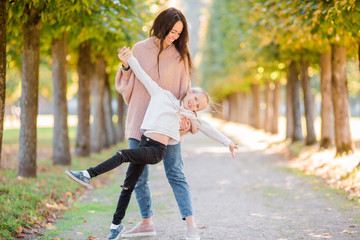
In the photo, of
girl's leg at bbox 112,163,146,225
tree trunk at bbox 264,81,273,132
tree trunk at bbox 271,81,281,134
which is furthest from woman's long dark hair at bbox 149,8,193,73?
tree trunk at bbox 264,81,273,132

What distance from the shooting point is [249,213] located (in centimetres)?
659

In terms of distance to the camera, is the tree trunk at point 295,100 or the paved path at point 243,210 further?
the tree trunk at point 295,100

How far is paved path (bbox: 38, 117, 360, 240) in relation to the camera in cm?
535

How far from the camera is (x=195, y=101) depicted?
450 cm

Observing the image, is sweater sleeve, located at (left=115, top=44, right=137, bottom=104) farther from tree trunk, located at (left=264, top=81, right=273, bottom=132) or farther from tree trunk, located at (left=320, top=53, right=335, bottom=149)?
tree trunk, located at (left=264, top=81, right=273, bottom=132)

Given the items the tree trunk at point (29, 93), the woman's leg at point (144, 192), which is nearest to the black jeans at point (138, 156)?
the woman's leg at point (144, 192)

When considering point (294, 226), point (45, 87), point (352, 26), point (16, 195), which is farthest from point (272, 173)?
point (45, 87)

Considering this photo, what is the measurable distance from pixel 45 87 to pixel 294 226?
96.0 feet

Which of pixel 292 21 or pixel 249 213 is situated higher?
pixel 292 21

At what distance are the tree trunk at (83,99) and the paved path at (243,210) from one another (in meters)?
3.25

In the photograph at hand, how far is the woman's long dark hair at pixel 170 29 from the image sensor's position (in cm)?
440

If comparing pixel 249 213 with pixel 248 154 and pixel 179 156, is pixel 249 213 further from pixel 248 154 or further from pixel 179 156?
pixel 248 154

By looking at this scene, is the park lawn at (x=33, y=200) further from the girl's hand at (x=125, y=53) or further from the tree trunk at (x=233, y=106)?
the tree trunk at (x=233, y=106)

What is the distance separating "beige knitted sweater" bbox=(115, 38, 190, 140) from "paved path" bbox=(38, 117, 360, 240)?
1422 mm
